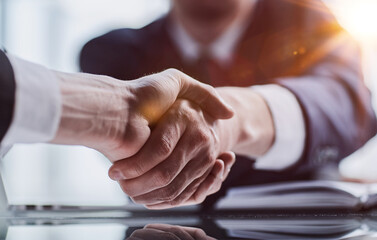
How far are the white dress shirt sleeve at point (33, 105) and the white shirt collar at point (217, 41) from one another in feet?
1.96

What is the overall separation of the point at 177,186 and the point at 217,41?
56 centimetres

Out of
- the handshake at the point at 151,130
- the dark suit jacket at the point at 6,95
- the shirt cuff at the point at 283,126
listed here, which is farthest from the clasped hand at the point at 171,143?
the shirt cuff at the point at 283,126

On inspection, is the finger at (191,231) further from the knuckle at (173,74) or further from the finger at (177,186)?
the knuckle at (173,74)

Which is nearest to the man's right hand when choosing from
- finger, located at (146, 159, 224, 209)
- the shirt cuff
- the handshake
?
the handshake

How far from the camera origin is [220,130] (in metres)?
0.58

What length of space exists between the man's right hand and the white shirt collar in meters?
0.45

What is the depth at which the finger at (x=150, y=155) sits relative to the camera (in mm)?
447

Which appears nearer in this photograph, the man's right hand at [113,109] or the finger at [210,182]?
the man's right hand at [113,109]

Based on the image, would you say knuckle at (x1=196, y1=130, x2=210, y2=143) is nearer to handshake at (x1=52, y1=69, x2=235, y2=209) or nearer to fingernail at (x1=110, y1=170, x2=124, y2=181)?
handshake at (x1=52, y1=69, x2=235, y2=209)

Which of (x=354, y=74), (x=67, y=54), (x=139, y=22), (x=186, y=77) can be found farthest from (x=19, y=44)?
(x=354, y=74)

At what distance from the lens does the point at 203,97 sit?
0.53 m

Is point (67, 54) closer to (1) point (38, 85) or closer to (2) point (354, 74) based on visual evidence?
(1) point (38, 85)

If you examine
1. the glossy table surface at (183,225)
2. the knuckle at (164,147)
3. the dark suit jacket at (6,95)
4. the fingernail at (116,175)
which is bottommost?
the glossy table surface at (183,225)

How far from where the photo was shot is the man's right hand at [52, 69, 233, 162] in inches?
15.3
